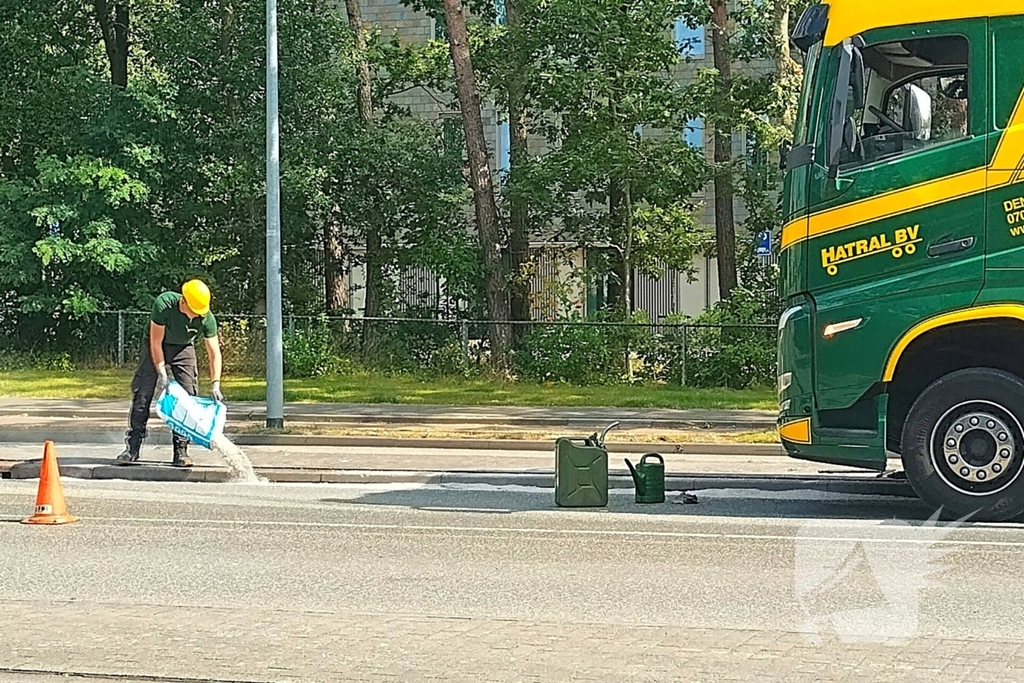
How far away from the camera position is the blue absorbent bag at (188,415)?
39.4ft

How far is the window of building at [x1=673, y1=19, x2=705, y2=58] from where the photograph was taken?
27.7 metres

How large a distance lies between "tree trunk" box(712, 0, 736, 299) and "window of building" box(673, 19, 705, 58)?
632 millimetres

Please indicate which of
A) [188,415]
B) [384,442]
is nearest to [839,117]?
[188,415]

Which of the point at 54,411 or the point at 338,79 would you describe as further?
the point at 338,79

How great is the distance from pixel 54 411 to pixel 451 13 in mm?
11026

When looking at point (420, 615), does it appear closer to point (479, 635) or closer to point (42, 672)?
point (479, 635)

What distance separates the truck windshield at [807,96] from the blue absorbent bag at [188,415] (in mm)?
5680

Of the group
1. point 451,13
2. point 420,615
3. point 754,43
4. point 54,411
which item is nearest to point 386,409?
point 54,411

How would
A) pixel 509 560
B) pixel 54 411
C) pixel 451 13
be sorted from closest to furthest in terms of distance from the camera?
pixel 509 560 < pixel 54 411 < pixel 451 13

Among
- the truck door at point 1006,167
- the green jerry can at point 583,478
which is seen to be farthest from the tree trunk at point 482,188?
the truck door at point 1006,167

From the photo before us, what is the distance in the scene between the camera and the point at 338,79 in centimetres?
2761

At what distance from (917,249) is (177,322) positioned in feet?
22.4

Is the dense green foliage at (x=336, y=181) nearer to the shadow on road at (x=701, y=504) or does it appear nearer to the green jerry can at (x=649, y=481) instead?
the shadow on road at (x=701, y=504)

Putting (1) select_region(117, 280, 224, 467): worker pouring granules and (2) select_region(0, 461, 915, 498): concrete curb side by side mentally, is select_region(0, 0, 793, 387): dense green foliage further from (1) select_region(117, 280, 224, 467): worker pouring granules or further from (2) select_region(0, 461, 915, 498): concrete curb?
(1) select_region(117, 280, 224, 467): worker pouring granules
